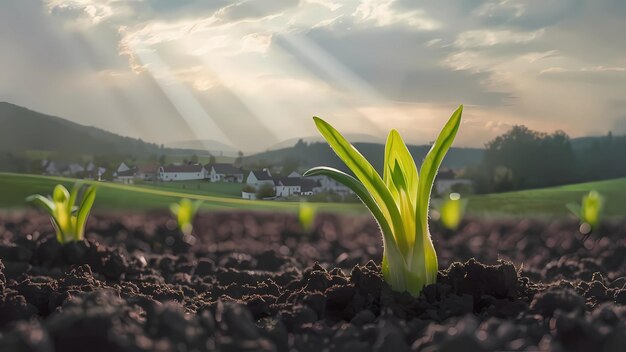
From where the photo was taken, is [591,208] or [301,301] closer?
[301,301]

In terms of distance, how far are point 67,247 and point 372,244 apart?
9.97 feet

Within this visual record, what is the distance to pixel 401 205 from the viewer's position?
8.74 feet

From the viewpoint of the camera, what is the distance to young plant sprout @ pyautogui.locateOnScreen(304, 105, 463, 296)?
256 centimetres

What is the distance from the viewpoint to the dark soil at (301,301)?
1529 millimetres

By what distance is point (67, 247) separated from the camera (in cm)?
442

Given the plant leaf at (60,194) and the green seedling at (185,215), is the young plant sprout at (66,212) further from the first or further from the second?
the green seedling at (185,215)

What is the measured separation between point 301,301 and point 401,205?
620 millimetres

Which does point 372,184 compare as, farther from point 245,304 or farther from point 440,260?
point 440,260

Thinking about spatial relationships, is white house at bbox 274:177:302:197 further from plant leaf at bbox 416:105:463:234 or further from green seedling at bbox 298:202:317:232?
plant leaf at bbox 416:105:463:234

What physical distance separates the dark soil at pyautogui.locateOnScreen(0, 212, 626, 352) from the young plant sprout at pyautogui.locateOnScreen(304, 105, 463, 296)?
0.09 m

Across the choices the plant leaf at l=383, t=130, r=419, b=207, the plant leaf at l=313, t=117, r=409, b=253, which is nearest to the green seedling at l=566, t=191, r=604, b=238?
the plant leaf at l=383, t=130, r=419, b=207

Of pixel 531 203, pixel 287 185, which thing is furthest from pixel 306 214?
pixel 531 203

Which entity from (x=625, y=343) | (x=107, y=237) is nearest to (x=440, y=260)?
(x=107, y=237)

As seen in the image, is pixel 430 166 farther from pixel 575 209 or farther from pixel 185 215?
pixel 575 209
